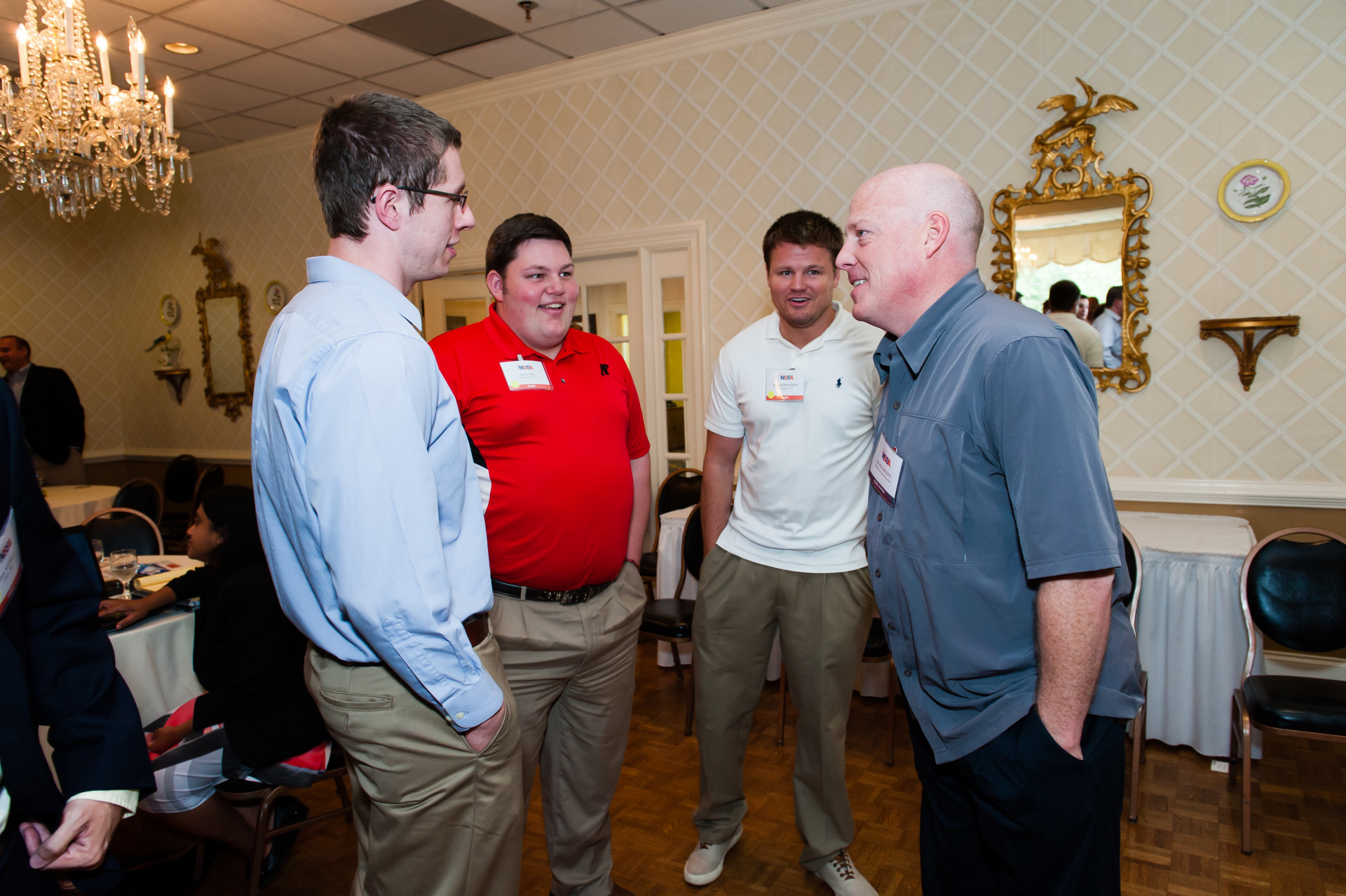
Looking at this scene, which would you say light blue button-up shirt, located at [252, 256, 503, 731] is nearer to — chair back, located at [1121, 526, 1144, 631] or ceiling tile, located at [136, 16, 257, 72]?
chair back, located at [1121, 526, 1144, 631]

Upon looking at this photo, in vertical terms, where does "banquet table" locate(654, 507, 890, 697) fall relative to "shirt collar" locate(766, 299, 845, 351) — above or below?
below

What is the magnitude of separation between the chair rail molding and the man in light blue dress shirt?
10.3ft

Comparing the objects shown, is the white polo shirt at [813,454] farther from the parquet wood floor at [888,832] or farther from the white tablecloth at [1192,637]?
the white tablecloth at [1192,637]

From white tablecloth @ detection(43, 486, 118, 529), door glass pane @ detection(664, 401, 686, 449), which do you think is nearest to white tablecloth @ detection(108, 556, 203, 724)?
white tablecloth @ detection(43, 486, 118, 529)

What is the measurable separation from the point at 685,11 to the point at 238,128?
3887 millimetres

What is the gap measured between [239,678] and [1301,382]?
3.96m

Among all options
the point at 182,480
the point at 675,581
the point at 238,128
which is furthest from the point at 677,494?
the point at 238,128

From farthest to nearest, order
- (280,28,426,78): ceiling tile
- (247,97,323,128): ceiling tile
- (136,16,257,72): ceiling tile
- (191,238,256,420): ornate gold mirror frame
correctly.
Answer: (191,238,256,420): ornate gold mirror frame → (247,97,323,128): ceiling tile → (280,28,426,78): ceiling tile → (136,16,257,72): ceiling tile

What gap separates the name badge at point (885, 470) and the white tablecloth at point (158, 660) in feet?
7.21

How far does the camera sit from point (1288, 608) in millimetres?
2604

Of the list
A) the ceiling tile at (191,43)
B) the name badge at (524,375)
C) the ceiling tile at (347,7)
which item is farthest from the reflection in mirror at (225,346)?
the name badge at (524,375)

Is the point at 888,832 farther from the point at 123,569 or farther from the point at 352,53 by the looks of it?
the point at 352,53

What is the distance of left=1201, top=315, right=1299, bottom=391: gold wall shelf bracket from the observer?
314 cm

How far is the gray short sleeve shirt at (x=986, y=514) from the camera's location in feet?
3.61
